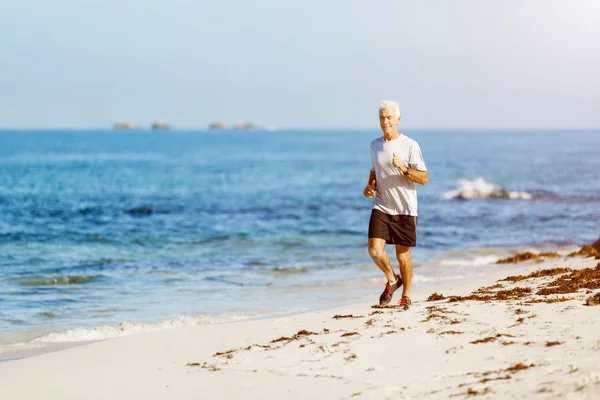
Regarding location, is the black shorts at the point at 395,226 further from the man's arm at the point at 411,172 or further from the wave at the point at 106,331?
the wave at the point at 106,331

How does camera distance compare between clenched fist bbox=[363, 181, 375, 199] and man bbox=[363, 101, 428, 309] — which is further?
clenched fist bbox=[363, 181, 375, 199]

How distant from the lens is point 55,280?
1312cm

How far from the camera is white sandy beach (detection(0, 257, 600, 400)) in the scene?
4945 millimetres

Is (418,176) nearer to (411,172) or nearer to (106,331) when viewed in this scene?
(411,172)

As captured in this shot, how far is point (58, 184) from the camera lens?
130 ft

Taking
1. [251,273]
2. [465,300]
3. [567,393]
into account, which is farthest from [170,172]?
[567,393]

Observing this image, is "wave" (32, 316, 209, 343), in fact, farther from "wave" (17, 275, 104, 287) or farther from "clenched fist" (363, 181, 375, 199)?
"wave" (17, 275, 104, 287)

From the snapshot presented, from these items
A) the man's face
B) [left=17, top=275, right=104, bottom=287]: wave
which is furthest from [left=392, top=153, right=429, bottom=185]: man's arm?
[left=17, top=275, right=104, bottom=287]: wave

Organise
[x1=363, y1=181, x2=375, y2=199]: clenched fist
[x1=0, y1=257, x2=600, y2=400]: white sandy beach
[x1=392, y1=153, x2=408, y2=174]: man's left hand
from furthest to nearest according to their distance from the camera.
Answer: [x1=363, y1=181, x2=375, y2=199]: clenched fist → [x1=392, y1=153, x2=408, y2=174]: man's left hand → [x1=0, y1=257, x2=600, y2=400]: white sandy beach

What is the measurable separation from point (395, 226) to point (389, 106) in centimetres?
122

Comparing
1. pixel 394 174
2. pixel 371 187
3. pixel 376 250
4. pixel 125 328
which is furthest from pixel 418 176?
pixel 125 328

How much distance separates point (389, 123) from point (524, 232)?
14.1 metres

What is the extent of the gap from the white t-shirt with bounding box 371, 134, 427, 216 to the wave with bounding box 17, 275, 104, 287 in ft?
24.0

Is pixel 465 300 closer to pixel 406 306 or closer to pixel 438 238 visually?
pixel 406 306
